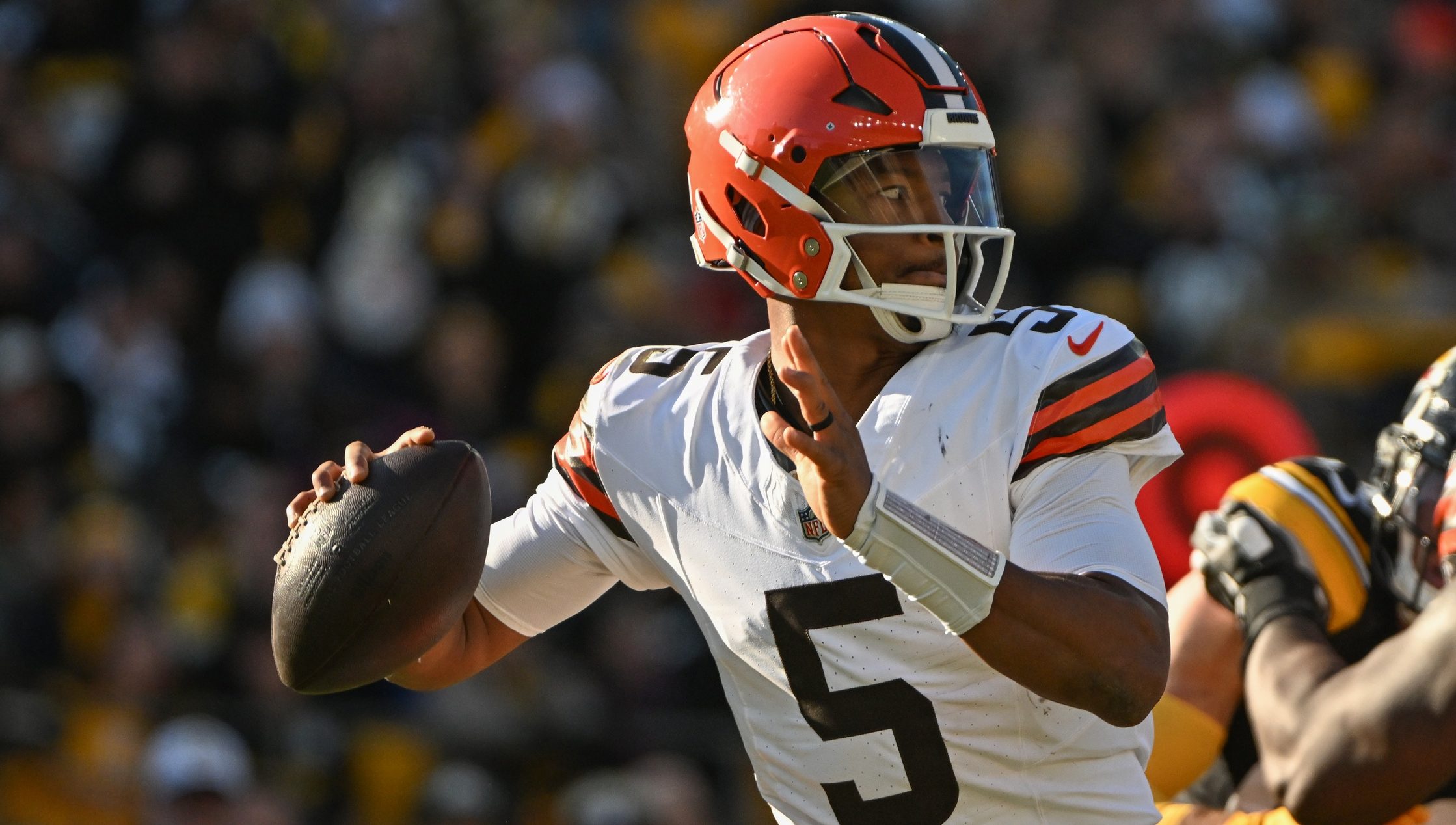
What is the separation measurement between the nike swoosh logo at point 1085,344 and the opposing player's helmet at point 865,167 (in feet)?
0.45

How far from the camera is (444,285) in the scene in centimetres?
657

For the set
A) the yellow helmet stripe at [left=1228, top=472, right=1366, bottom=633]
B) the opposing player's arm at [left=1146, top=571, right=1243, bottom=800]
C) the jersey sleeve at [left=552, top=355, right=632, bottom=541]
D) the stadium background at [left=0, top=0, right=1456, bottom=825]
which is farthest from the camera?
the stadium background at [left=0, top=0, right=1456, bottom=825]

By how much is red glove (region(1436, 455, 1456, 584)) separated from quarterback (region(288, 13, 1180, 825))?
0.54 meters

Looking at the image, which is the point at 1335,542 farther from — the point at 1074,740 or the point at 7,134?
the point at 7,134

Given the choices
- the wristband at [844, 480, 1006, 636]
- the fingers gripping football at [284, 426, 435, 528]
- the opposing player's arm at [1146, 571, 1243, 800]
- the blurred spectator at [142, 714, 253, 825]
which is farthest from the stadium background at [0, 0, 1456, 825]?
the wristband at [844, 480, 1006, 636]

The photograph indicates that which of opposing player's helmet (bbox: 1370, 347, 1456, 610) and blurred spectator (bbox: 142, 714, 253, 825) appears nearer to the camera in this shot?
opposing player's helmet (bbox: 1370, 347, 1456, 610)

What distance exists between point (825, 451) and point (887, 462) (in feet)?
1.32

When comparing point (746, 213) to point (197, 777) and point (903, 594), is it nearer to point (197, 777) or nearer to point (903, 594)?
point (903, 594)

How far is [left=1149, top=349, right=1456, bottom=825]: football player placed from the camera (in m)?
2.55

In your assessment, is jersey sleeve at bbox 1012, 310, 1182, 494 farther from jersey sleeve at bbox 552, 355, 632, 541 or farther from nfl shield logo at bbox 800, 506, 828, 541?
jersey sleeve at bbox 552, 355, 632, 541

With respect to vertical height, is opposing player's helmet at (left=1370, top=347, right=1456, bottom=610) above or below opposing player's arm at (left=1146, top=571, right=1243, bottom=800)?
above

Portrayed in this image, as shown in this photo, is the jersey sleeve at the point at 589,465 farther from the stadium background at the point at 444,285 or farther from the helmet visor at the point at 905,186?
the stadium background at the point at 444,285

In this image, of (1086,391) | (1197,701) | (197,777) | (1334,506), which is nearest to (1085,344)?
(1086,391)

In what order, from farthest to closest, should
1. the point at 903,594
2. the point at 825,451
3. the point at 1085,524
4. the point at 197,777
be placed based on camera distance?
the point at 197,777, the point at 903,594, the point at 1085,524, the point at 825,451
